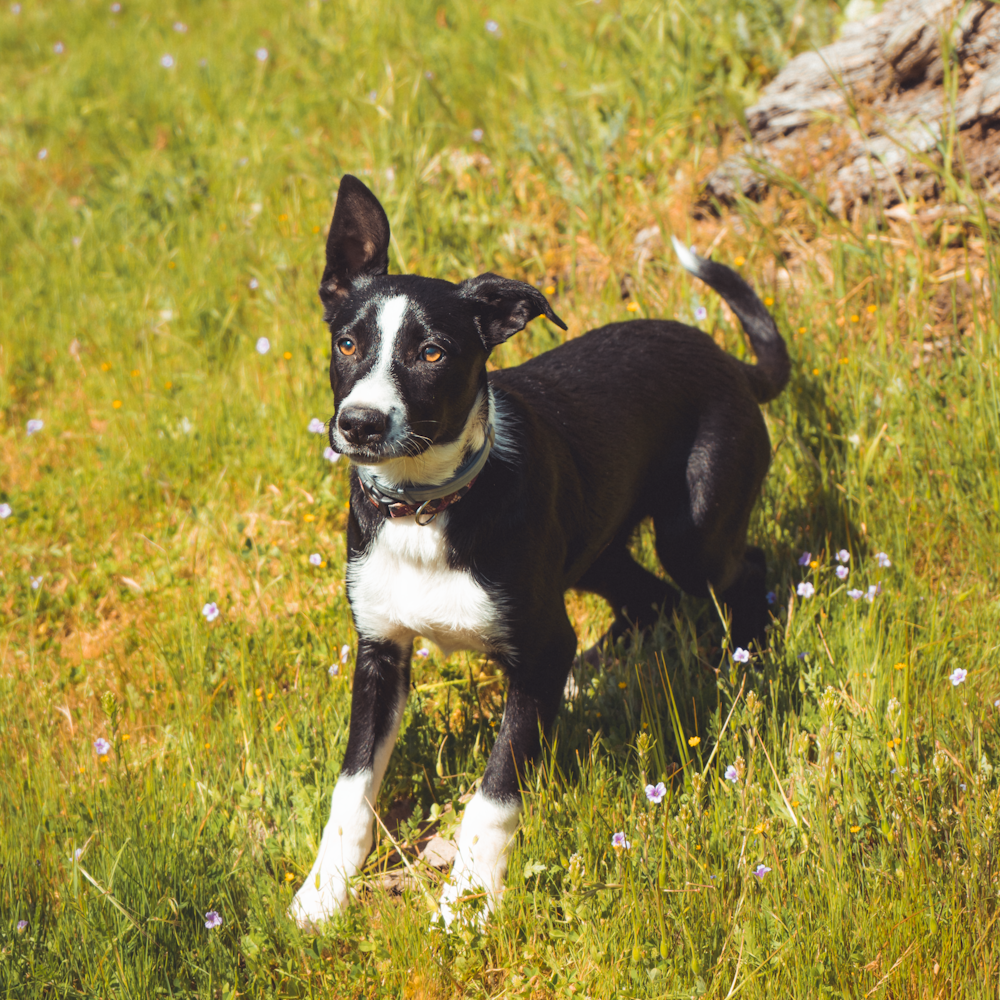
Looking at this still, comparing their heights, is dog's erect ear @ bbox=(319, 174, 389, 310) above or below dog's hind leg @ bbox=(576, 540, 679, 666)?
above

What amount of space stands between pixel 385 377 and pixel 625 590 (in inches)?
54.8

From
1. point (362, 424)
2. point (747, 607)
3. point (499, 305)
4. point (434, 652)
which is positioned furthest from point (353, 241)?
point (747, 607)

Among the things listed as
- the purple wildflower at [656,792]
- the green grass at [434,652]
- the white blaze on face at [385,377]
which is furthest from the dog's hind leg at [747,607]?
the white blaze on face at [385,377]

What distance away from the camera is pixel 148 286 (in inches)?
188

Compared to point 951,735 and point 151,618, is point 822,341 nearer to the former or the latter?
point 951,735

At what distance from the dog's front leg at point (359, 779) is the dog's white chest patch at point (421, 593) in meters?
0.12

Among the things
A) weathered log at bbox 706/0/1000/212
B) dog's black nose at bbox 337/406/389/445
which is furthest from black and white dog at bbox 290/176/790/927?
weathered log at bbox 706/0/1000/212

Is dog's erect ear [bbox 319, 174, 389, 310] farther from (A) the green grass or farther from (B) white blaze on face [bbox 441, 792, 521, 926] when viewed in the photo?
(B) white blaze on face [bbox 441, 792, 521, 926]

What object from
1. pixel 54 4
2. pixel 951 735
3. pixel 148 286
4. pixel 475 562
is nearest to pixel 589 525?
pixel 475 562

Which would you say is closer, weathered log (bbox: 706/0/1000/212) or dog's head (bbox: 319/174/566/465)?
dog's head (bbox: 319/174/566/465)

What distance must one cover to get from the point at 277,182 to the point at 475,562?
3552 millimetres

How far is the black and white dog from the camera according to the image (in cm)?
230

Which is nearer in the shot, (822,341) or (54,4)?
(822,341)

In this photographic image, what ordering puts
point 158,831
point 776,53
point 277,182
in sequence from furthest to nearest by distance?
point 277,182 < point 776,53 < point 158,831
